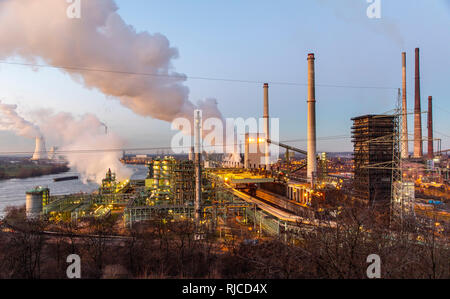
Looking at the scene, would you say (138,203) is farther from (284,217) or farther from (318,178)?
(318,178)

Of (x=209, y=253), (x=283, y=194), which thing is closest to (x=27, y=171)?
(x=283, y=194)

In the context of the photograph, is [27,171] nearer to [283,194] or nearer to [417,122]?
[283,194]

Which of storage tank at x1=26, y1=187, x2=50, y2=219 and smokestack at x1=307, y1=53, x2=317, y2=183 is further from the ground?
smokestack at x1=307, y1=53, x2=317, y2=183

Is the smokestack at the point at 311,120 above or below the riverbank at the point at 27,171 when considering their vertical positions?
above

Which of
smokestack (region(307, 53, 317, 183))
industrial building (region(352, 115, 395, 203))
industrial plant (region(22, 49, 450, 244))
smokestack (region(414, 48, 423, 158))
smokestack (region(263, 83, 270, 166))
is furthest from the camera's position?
smokestack (region(263, 83, 270, 166))

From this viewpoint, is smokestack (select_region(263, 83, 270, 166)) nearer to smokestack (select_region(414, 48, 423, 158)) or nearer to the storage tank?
smokestack (select_region(414, 48, 423, 158))

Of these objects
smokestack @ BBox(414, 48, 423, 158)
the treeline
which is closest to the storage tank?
the treeline

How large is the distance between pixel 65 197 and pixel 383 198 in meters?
21.5

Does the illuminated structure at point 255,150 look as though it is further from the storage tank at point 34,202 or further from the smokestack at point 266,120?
the storage tank at point 34,202

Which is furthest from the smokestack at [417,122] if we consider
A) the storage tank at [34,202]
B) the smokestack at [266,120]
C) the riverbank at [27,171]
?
the riverbank at [27,171]

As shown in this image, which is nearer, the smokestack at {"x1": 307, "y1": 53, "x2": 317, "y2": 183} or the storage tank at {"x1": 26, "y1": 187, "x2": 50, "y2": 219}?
the storage tank at {"x1": 26, "y1": 187, "x2": 50, "y2": 219}

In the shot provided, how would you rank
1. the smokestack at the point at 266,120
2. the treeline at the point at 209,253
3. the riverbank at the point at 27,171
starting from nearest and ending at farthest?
1. the treeline at the point at 209,253
2. the smokestack at the point at 266,120
3. the riverbank at the point at 27,171

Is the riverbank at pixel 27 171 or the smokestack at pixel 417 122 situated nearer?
the smokestack at pixel 417 122
